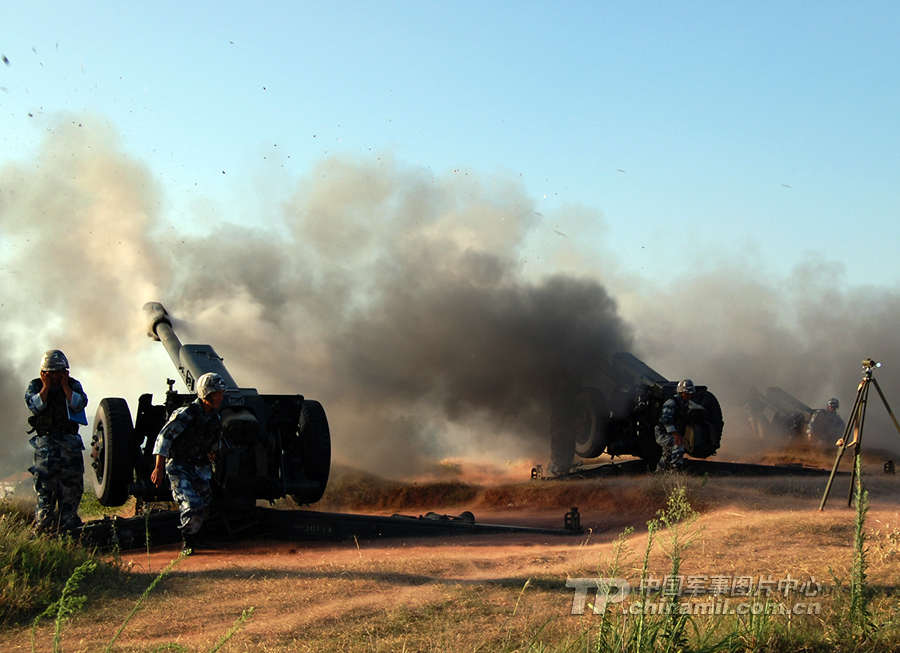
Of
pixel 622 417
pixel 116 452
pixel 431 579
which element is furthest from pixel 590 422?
pixel 431 579

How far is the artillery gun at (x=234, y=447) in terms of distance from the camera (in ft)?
33.2

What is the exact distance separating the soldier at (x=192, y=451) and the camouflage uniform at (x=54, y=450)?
3.20 ft

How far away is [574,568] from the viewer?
7738 mm

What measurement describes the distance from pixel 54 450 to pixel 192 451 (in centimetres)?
138

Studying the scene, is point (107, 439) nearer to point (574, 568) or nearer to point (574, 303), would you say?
point (574, 568)

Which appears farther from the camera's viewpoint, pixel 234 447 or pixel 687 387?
pixel 687 387

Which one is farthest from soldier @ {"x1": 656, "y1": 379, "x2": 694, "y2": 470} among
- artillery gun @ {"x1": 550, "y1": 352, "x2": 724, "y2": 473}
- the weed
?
the weed

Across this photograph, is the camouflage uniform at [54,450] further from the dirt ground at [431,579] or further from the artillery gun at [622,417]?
the artillery gun at [622,417]

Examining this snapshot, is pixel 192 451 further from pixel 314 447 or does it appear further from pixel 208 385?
pixel 314 447

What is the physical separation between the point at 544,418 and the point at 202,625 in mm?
13878

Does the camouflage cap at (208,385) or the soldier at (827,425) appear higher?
the camouflage cap at (208,385)

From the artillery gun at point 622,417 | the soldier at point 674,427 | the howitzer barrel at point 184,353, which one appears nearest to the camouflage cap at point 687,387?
the soldier at point 674,427

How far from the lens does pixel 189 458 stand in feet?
29.9

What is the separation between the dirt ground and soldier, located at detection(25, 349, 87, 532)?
2.99 feet
